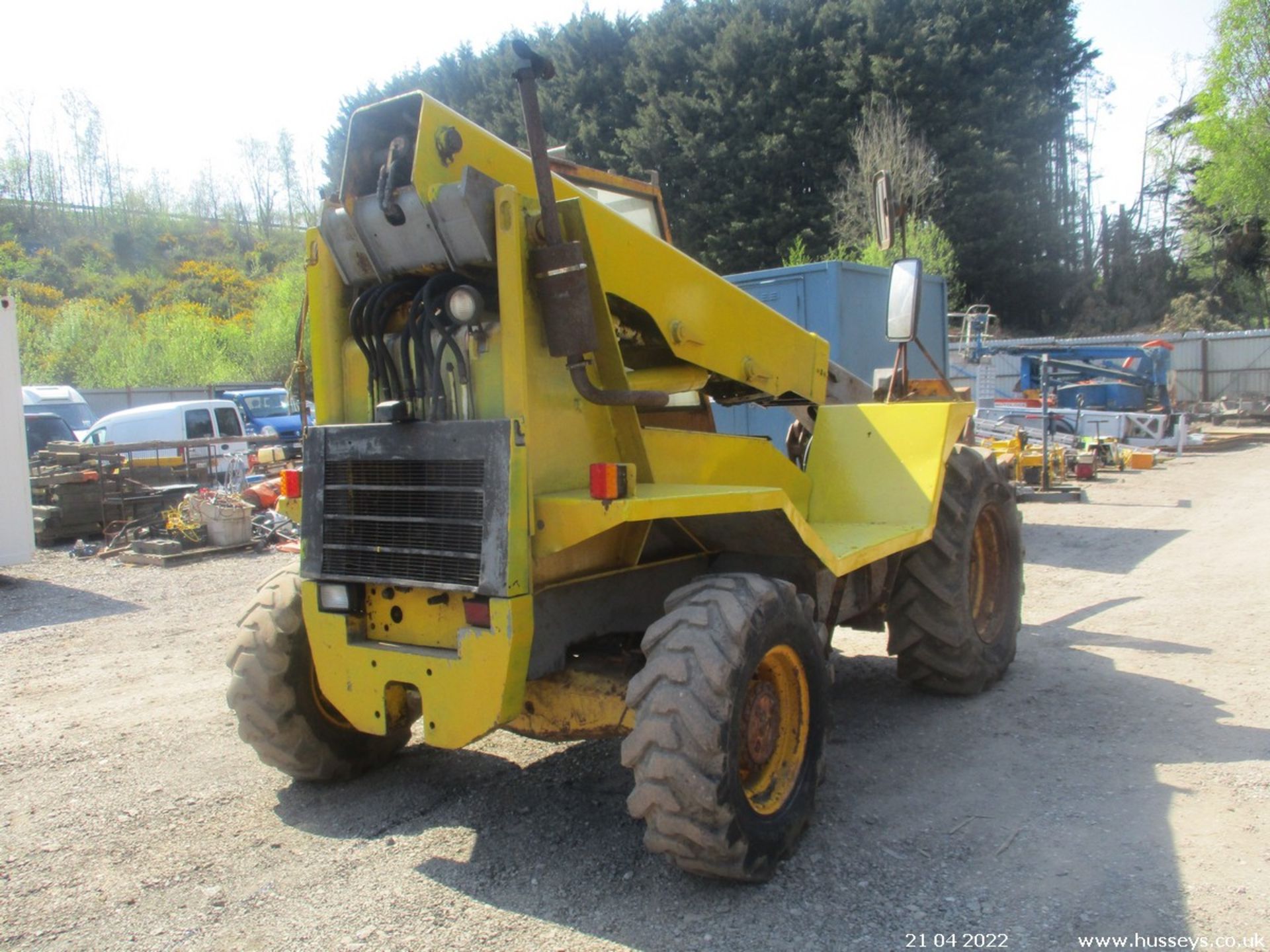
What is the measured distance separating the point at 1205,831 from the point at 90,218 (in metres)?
73.1

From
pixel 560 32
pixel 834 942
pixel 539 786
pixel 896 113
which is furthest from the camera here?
pixel 560 32

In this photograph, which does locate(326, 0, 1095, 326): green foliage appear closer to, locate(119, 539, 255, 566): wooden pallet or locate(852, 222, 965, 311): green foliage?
locate(852, 222, 965, 311): green foliage

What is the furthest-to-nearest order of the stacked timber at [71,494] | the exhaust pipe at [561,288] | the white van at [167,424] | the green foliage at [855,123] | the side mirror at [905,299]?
the green foliage at [855,123]
the white van at [167,424]
the stacked timber at [71,494]
the side mirror at [905,299]
the exhaust pipe at [561,288]

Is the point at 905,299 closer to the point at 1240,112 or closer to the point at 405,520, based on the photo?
the point at 405,520

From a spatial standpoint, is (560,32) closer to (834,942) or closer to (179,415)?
(179,415)

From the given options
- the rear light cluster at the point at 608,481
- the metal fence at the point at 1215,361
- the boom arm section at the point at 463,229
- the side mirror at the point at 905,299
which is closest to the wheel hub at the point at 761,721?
the rear light cluster at the point at 608,481

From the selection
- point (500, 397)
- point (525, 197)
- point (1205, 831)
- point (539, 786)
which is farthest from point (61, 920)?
point (1205, 831)

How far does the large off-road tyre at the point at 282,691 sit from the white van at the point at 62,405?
1868 centimetres

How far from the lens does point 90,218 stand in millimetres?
64625

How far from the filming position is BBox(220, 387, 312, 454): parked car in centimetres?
2208

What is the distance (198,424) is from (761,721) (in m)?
16.6

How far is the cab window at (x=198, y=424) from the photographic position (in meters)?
17.9

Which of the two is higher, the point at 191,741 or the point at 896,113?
the point at 896,113

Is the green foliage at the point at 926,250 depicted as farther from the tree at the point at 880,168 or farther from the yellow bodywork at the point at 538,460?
the yellow bodywork at the point at 538,460
